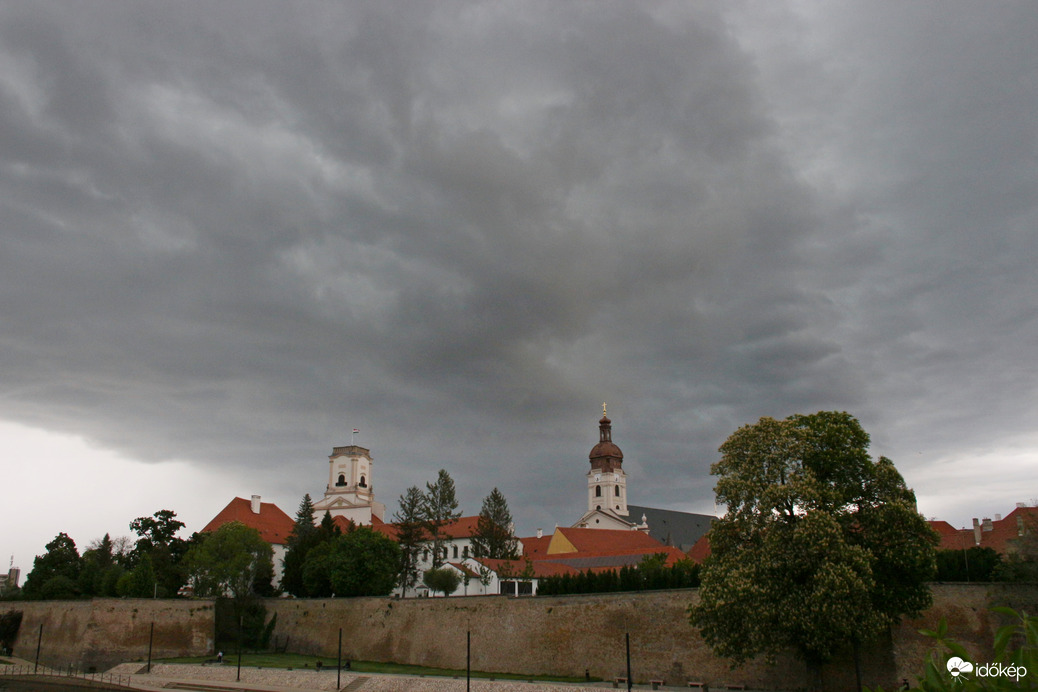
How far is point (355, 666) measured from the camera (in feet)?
129

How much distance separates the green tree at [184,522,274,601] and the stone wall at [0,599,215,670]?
2957 millimetres

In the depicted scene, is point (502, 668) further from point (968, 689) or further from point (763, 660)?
point (968, 689)

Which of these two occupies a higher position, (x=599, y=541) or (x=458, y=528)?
(x=458, y=528)

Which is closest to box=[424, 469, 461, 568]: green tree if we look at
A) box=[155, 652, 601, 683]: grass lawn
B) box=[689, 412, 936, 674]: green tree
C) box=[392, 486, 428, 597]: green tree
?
box=[392, 486, 428, 597]: green tree

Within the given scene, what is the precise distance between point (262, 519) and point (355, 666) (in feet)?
123

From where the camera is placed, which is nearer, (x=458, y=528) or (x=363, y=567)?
(x=363, y=567)

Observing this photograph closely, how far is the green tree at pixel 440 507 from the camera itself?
64.6 m

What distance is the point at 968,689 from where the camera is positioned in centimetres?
301

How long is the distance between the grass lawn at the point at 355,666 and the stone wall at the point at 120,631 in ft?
5.84

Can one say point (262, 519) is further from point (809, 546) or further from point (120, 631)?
point (809, 546)

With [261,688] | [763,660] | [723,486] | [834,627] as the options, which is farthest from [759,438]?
[261,688]

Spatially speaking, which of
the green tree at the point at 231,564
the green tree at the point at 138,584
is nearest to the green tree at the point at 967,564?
the green tree at the point at 231,564

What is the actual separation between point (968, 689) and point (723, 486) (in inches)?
963

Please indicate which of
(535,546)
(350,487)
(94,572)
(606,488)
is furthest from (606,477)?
(94,572)
